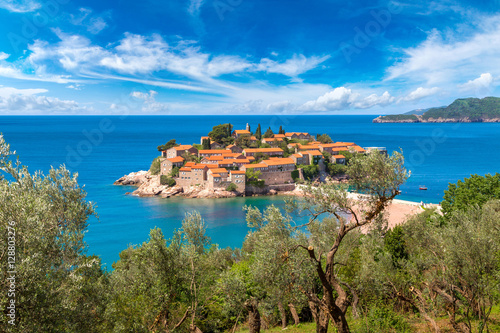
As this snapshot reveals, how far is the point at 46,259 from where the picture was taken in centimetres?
776

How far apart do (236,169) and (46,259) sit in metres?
63.4

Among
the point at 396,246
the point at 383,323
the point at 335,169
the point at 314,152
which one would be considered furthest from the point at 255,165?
the point at 383,323

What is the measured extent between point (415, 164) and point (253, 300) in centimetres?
9574

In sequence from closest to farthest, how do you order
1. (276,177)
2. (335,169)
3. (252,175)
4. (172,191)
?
(172,191) < (252,175) < (276,177) < (335,169)

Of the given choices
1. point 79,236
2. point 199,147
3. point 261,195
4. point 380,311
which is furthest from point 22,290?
point 199,147

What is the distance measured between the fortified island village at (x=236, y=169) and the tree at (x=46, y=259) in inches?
2178

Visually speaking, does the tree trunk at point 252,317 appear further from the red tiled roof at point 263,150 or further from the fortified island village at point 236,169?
the red tiled roof at point 263,150

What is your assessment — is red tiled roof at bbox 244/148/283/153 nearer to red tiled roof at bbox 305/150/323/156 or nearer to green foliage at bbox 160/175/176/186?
red tiled roof at bbox 305/150/323/156

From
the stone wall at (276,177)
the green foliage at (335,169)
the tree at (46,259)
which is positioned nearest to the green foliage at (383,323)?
the tree at (46,259)

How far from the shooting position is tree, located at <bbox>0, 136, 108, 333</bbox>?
638cm

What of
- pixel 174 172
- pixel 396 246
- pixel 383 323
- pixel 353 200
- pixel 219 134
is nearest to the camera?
pixel 353 200

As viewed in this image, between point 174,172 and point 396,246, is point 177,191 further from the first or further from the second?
point 396,246

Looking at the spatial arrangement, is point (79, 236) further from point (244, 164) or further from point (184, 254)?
point (244, 164)

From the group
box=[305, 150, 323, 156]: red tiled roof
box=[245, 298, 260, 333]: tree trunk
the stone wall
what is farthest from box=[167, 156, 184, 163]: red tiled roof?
box=[245, 298, 260, 333]: tree trunk
